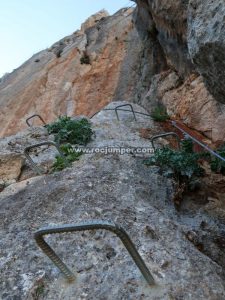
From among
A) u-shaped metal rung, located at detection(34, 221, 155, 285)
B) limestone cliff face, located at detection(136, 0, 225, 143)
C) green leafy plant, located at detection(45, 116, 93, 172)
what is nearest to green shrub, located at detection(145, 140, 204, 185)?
limestone cliff face, located at detection(136, 0, 225, 143)

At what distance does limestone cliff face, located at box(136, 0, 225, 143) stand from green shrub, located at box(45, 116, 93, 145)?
3173 mm

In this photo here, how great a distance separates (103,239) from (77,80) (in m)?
19.0

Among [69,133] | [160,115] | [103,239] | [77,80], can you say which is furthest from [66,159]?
[77,80]

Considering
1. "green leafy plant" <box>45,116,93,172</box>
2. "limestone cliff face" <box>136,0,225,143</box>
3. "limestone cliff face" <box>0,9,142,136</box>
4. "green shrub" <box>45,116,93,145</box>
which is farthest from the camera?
"limestone cliff face" <box>0,9,142,136</box>

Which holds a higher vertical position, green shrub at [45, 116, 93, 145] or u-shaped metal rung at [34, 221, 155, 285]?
u-shaped metal rung at [34, 221, 155, 285]

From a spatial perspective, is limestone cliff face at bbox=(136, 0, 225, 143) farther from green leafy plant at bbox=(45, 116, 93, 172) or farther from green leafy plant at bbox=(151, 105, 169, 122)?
green leafy plant at bbox=(45, 116, 93, 172)

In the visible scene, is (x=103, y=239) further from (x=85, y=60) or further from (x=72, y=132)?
(x=85, y=60)

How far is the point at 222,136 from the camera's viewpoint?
36.4 feet

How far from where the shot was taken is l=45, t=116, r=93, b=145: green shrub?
1054 centimetres

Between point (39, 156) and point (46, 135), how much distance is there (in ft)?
5.74

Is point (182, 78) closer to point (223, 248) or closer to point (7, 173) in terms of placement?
point (7, 173)

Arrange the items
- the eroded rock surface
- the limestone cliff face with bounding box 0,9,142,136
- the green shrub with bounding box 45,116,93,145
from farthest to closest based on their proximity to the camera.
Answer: the limestone cliff face with bounding box 0,9,142,136 < the green shrub with bounding box 45,116,93,145 < the eroded rock surface

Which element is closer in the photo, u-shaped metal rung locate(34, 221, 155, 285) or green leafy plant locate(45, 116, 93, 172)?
u-shaped metal rung locate(34, 221, 155, 285)

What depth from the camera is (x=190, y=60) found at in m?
13.2
